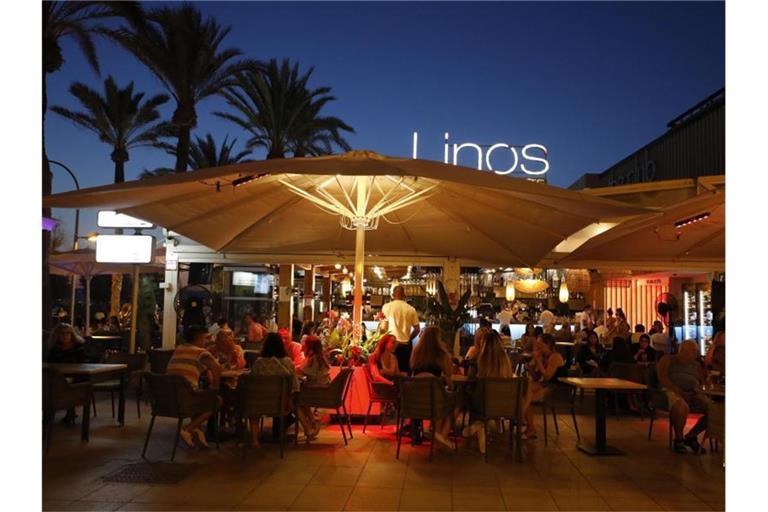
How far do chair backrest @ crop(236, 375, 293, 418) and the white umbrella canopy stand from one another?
2160 mm

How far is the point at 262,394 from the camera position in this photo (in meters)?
7.63

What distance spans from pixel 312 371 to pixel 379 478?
2060mm

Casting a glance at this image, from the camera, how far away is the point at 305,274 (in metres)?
19.8

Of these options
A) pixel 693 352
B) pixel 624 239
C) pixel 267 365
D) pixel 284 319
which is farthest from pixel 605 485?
pixel 284 319

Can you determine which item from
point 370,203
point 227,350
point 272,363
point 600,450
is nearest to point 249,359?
point 227,350

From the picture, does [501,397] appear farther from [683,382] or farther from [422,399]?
[683,382]

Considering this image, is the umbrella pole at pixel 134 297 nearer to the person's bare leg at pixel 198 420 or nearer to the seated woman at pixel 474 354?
the person's bare leg at pixel 198 420

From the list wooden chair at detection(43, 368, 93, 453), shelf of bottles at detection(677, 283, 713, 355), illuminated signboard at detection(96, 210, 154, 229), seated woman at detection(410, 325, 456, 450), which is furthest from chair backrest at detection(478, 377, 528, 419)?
shelf of bottles at detection(677, 283, 713, 355)

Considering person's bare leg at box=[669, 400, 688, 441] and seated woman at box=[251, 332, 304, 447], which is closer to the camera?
seated woman at box=[251, 332, 304, 447]

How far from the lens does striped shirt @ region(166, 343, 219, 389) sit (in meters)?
7.65

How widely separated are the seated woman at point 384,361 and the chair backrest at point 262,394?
5.47 feet

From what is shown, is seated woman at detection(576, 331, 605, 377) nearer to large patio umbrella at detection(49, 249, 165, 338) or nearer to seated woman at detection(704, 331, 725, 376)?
seated woman at detection(704, 331, 725, 376)

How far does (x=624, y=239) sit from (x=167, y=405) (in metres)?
7.01
